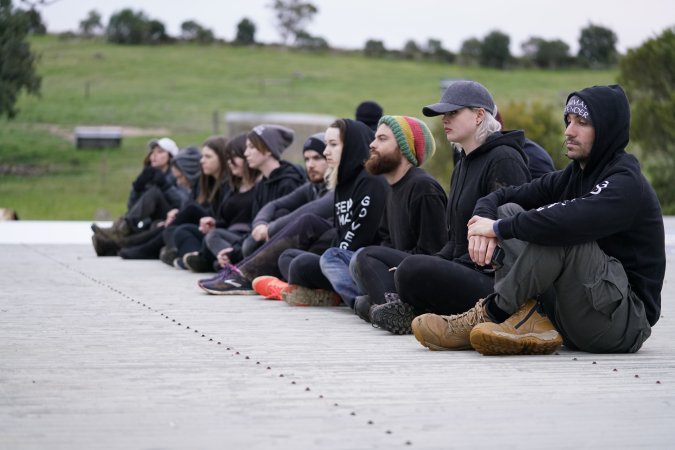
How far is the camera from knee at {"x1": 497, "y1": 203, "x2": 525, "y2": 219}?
A: 6406 mm

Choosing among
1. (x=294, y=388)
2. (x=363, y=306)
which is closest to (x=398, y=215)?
(x=363, y=306)

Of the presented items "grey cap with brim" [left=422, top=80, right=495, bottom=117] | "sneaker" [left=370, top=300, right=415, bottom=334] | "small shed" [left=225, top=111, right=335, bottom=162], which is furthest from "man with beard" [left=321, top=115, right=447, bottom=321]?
"small shed" [left=225, top=111, right=335, bottom=162]

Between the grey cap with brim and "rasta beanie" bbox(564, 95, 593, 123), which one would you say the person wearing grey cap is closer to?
the grey cap with brim

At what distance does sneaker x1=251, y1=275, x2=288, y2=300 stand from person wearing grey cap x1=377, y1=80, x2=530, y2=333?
234cm

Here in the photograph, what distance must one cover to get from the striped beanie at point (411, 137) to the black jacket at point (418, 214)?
10cm

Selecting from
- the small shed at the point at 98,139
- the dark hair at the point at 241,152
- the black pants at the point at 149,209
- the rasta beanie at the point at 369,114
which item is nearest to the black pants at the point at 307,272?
the dark hair at the point at 241,152

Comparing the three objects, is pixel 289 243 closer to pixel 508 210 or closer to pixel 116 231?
pixel 508 210

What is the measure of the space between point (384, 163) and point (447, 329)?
1853 mm

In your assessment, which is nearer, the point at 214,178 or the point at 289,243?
the point at 289,243

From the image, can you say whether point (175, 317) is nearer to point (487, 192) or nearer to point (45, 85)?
point (487, 192)

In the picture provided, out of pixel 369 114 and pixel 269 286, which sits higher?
pixel 369 114

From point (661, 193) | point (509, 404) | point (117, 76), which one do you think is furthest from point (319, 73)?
point (509, 404)

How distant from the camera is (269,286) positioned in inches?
386

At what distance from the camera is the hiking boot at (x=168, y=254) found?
13.3 m
